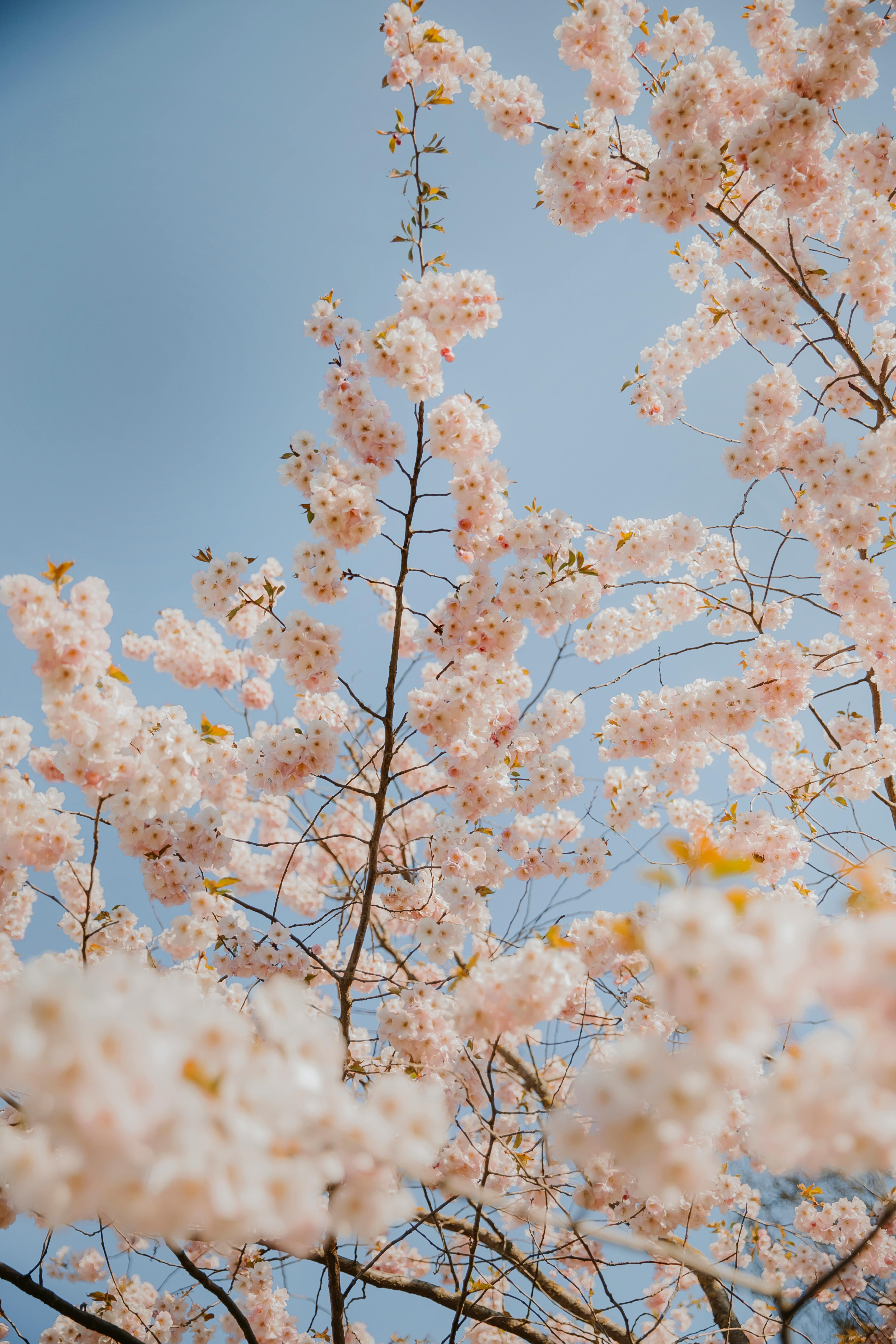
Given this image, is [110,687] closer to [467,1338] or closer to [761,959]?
[761,959]

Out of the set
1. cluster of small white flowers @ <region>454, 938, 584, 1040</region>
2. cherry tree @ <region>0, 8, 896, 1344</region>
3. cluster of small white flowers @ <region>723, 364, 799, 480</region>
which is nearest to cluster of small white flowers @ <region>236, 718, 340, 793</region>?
cherry tree @ <region>0, 8, 896, 1344</region>

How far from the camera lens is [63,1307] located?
236 cm

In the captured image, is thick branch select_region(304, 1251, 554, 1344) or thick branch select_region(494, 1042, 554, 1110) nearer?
thick branch select_region(304, 1251, 554, 1344)

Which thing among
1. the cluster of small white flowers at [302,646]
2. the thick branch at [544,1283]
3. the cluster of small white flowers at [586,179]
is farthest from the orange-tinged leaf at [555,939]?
the cluster of small white flowers at [586,179]

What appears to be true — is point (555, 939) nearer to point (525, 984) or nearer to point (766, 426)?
point (525, 984)

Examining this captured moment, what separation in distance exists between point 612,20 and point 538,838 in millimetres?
5546

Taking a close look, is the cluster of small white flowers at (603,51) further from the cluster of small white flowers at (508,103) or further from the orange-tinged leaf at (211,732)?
the orange-tinged leaf at (211,732)

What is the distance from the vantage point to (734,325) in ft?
15.0

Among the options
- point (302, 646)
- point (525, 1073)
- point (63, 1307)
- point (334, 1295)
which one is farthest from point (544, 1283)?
point (302, 646)

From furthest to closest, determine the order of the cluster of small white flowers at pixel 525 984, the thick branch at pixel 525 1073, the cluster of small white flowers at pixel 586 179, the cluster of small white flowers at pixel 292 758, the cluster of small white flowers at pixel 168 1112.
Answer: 1. the thick branch at pixel 525 1073
2. the cluster of small white flowers at pixel 586 179
3. the cluster of small white flowers at pixel 292 758
4. the cluster of small white flowers at pixel 525 984
5. the cluster of small white flowers at pixel 168 1112

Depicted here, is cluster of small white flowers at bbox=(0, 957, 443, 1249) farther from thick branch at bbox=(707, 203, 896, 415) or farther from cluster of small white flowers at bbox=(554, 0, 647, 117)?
cluster of small white flowers at bbox=(554, 0, 647, 117)

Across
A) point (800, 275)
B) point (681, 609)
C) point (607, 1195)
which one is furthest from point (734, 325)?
point (607, 1195)

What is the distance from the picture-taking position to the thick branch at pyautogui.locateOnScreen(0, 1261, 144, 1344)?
230 cm

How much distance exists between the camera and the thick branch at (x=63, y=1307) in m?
2.30
